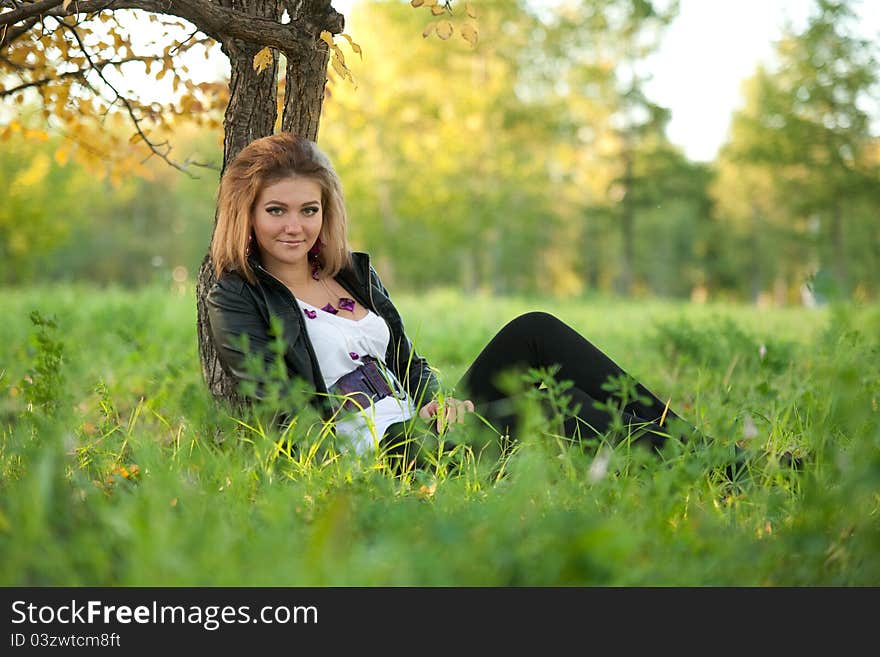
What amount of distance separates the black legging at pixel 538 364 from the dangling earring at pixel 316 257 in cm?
80

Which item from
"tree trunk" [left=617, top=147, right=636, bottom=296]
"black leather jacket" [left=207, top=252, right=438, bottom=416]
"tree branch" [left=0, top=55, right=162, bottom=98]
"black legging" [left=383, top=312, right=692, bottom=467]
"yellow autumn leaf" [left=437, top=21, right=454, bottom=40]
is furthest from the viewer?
"tree trunk" [left=617, top=147, right=636, bottom=296]

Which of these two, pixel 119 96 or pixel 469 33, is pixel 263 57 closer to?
pixel 469 33

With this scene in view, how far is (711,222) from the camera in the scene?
37906 mm

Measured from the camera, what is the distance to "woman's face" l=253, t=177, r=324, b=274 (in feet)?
10.7

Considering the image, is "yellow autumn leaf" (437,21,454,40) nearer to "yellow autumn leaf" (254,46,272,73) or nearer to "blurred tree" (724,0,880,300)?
"yellow autumn leaf" (254,46,272,73)

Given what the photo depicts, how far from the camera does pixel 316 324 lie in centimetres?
334

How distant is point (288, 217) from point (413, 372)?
0.88 meters

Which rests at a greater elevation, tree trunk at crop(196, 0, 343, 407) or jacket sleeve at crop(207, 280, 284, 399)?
tree trunk at crop(196, 0, 343, 407)

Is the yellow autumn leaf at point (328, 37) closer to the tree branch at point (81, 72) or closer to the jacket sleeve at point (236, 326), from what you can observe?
the jacket sleeve at point (236, 326)

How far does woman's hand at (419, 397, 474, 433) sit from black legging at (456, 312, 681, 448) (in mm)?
166

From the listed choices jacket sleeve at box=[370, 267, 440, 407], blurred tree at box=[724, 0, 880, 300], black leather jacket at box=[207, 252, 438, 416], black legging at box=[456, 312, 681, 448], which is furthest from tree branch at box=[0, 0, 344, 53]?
blurred tree at box=[724, 0, 880, 300]

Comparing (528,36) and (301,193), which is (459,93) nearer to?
(528,36)
